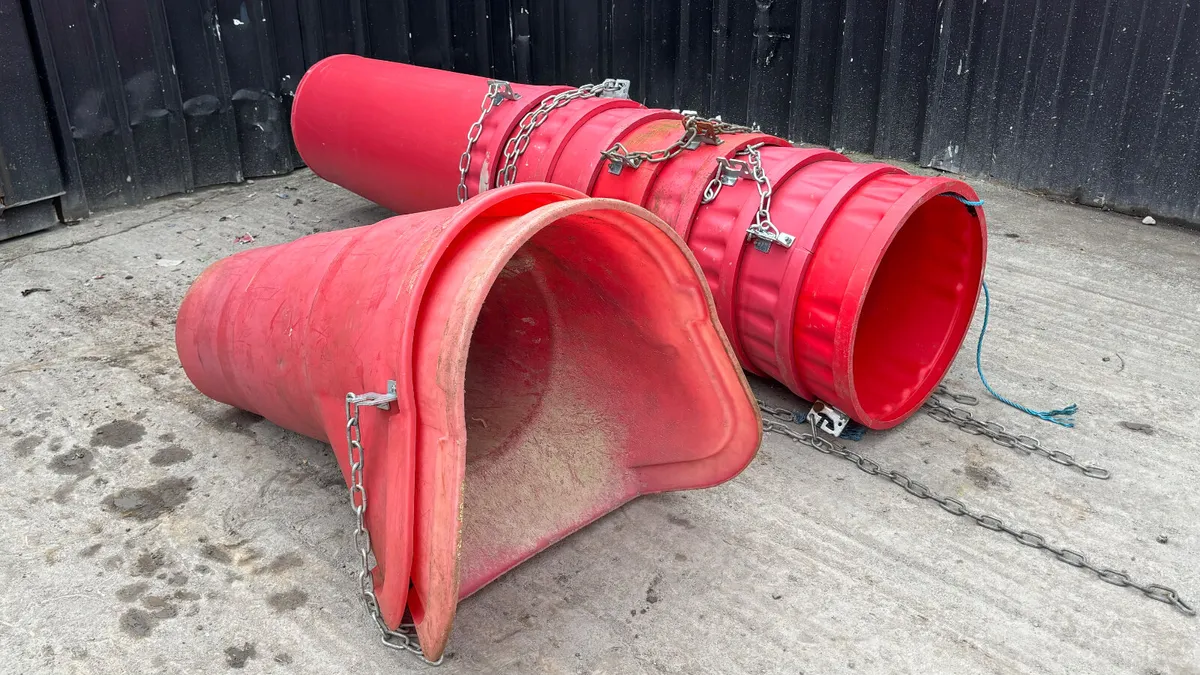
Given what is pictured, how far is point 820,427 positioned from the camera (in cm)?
319

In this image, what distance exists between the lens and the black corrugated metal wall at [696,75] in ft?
15.5

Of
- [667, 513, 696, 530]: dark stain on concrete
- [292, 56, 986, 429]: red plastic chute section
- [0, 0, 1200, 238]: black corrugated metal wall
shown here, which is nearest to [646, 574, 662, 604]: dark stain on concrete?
[667, 513, 696, 530]: dark stain on concrete

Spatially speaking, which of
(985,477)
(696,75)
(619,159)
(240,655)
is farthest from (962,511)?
(696,75)

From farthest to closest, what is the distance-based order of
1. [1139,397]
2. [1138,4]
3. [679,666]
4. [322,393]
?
1. [1138,4]
2. [1139,397]
3. [322,393]
4. [679,666]

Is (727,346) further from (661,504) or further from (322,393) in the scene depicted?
(322,393)

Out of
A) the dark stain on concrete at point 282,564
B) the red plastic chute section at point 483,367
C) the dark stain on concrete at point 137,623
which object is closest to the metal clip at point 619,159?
the red plastic chute section at point 483,367

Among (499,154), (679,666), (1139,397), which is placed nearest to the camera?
(679,666)

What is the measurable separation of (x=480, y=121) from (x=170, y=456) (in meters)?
1.83

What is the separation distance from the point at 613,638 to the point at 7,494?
1.95m

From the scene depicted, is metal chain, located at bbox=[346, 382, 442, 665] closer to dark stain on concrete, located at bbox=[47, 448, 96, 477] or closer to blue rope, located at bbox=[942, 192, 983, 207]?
dark stain on concrete, located at bbox=[47, 448, 96, 477]

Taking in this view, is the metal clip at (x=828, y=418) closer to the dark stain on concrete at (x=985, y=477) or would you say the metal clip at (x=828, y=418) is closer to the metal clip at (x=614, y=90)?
the dark stain on concrete at (x=985, y=477)

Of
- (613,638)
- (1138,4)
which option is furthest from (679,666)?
(1138,4)

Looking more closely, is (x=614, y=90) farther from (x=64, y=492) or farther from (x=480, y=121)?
(x=64, y=492)

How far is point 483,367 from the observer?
118 inches
